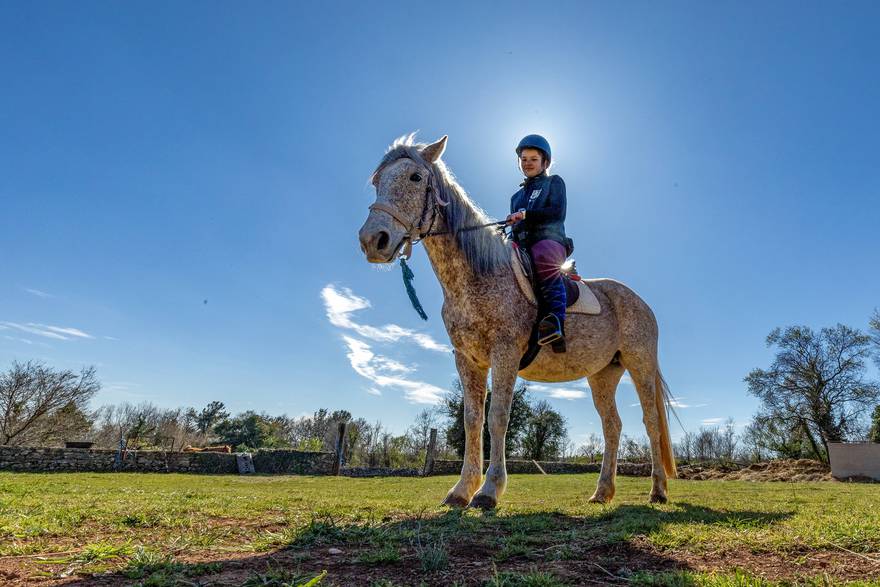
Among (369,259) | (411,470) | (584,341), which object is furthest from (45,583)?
(411,470)

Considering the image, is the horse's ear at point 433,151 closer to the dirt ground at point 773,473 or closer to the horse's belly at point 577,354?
the horse's belly at point 577,354

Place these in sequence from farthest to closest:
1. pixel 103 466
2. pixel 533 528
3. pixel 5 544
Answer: pixel 103 466
pixel 533 528
pixel 5 544

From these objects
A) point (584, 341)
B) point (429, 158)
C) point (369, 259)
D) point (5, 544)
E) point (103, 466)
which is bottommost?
point (103, 466)

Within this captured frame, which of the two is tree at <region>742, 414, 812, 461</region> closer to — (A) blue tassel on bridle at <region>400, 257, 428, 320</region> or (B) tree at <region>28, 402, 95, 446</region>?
(A) blue tassel on bridle at <region>400, 257, 428, 320</region>

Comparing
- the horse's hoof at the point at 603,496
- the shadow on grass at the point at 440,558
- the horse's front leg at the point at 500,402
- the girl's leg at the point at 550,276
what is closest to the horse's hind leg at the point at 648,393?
the horse's hoof at the point at 603,496

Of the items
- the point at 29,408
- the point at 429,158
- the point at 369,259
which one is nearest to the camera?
the point at 369,259

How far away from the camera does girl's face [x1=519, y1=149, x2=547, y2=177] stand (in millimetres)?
5227

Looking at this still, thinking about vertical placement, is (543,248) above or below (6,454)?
above

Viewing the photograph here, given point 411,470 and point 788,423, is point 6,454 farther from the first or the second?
point 788,423

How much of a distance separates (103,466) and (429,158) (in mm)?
23549

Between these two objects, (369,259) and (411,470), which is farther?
(411,470)

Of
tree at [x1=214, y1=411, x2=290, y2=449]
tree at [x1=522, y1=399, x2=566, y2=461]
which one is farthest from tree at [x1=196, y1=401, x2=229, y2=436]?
tree at [x1=522, y1=399, x2=566, y2=461]

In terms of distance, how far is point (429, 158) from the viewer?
4773 mm

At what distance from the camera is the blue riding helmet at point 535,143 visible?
5.22 m
